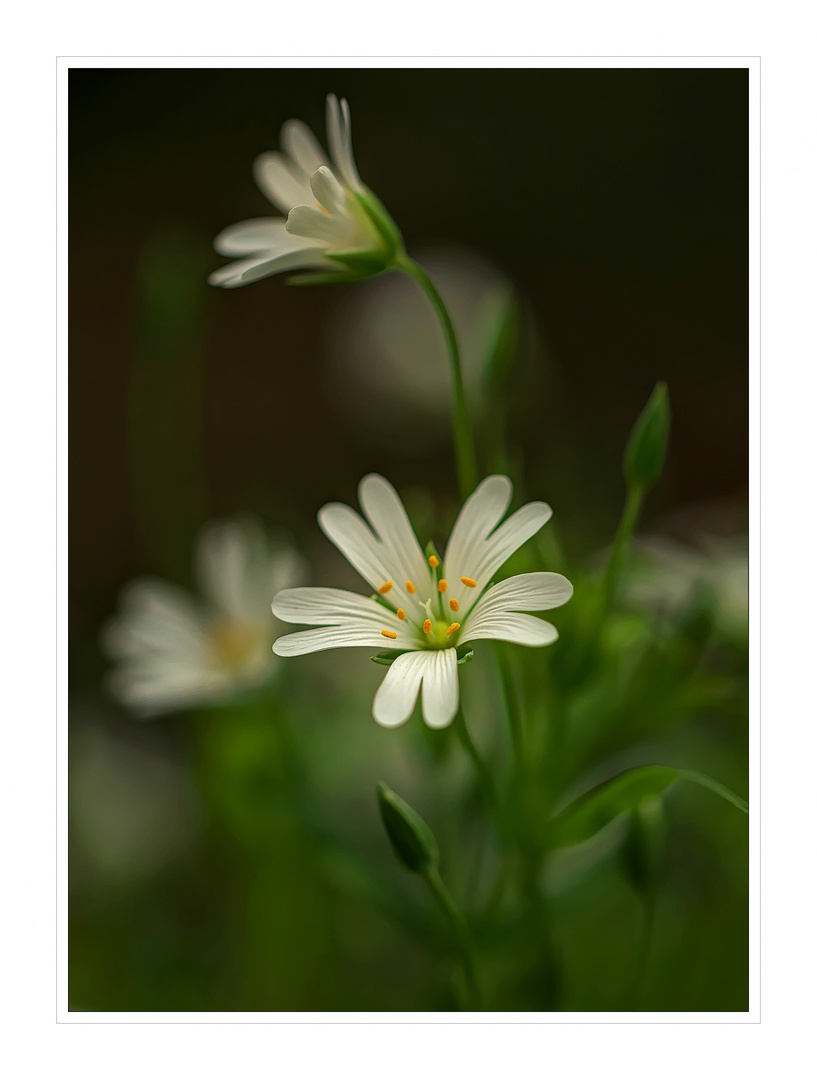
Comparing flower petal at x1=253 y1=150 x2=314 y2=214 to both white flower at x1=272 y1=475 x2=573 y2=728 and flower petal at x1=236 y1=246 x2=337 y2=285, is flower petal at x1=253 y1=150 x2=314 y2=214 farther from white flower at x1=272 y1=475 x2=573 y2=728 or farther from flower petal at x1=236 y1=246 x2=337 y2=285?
white flower at x1=272 y1=475 x2=573 y2=728

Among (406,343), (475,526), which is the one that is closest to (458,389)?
(475,526)

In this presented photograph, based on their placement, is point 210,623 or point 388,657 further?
point 210,623

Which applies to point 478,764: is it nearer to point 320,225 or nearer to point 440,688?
point 440,688

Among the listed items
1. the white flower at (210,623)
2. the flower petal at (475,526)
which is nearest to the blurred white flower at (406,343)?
the white flower at (210,623)
